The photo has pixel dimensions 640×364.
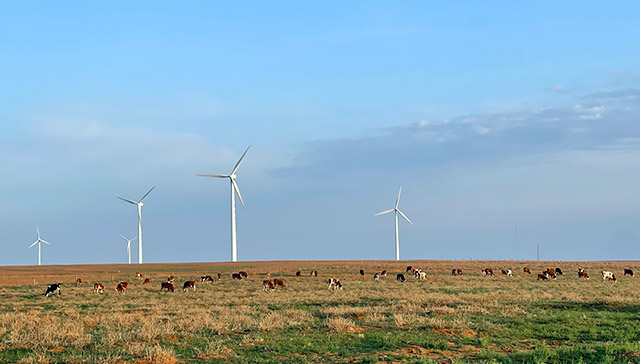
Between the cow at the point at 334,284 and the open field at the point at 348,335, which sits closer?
the open field at the point at 348,335

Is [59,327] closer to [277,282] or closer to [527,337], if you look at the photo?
[527,337]

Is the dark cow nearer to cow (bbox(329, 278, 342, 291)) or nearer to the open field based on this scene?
cow (bbox(329, 278, 342, 291))

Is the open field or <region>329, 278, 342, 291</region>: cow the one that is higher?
Answer: the open field

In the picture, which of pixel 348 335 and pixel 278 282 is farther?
pixel 278 282

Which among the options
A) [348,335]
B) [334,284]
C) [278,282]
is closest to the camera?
[348,335]

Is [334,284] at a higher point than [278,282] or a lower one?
lower

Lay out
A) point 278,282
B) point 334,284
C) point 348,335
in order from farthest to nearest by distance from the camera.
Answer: point 278,282, point 334,284, point 348,335

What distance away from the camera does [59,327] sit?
70.7 ft

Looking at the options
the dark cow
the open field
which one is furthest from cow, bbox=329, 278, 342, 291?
the open field

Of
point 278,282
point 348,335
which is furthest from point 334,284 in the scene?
point 348,335

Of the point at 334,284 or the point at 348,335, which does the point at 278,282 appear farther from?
the point at 348,335

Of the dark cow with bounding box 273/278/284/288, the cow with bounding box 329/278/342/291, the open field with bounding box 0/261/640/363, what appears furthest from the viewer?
the dark cow with bounding box 273/278/284/288

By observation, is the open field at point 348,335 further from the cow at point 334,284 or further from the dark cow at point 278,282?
the dark cow at point 278,282

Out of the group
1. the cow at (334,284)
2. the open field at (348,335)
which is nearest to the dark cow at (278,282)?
the cow at (334,284)
